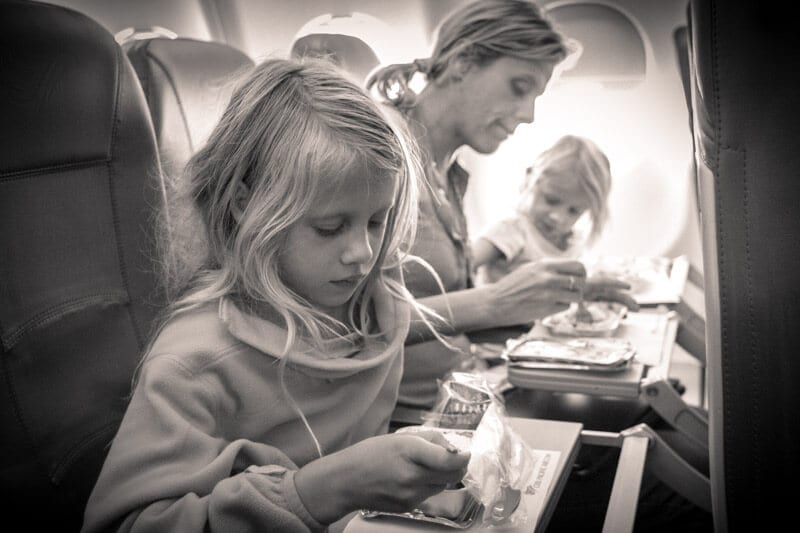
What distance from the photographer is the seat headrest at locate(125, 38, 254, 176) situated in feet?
5.14

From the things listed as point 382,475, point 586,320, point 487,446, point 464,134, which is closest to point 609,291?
point 586,320

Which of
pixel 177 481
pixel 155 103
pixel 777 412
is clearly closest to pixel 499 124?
pixel 155 103

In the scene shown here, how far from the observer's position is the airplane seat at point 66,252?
1118 mm

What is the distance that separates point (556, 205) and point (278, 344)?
1666 millimetres

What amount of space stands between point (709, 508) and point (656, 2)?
1.53m

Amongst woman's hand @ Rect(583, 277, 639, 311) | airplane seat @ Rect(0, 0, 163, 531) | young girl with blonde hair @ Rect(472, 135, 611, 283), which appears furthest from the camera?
young girl with blonde hair @ Rect(472, 135, 611, 283)

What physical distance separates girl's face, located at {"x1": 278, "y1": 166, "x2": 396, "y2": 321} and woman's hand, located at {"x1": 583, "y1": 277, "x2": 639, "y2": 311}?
101 centimetres

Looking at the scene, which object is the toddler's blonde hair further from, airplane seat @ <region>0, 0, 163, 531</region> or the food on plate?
airplane seat @ <region>0, 0, 163, 531</region>

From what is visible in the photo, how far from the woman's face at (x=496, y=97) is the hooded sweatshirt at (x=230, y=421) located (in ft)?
2.37

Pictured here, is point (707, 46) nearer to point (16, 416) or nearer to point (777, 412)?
point (777, 412)

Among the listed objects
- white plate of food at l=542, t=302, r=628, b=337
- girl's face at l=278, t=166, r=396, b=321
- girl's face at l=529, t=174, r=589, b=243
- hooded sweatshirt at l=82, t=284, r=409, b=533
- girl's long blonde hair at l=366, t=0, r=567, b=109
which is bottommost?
white plate of food at l=542, t=302, r=628, b=337

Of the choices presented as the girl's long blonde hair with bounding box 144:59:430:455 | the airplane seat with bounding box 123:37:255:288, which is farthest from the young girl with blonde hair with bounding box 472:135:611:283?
the girl's long blonde hair with bounding box 144:59:430:455

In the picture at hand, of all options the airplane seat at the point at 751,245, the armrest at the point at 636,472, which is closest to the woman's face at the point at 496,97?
the armrest at the point at 636,472

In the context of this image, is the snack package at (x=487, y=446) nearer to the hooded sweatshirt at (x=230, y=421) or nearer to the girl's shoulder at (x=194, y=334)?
the hooded sweatshirt at (x=230, y=421)
